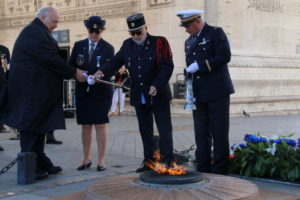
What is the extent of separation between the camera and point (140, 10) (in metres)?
14.6

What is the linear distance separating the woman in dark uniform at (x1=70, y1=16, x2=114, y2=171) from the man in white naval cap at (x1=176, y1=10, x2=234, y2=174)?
1.13 m

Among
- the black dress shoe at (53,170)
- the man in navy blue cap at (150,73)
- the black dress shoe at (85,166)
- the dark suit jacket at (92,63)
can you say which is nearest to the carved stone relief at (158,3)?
the dark suit jacket at (92,63)

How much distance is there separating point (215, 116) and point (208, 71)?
502mm

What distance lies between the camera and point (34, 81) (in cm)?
536

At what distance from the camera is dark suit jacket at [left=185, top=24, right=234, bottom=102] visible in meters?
5.30

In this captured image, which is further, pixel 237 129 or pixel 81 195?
pixel 237 129

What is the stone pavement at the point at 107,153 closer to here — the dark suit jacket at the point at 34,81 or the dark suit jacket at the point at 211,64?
the dark suit jacket at the point at 34,81

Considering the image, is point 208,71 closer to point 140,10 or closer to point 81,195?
point 81,195

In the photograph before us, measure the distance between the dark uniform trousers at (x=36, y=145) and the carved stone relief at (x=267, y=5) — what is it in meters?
10.3

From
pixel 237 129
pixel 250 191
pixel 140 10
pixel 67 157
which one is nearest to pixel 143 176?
pixel 250 191

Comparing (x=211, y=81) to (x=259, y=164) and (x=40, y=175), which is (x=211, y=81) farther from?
(x=40, y=175)

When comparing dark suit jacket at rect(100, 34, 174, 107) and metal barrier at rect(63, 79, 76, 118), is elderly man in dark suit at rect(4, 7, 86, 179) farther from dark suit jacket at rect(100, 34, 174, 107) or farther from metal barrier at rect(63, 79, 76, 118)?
metal barrier at rect(63, 79, 76, 118)

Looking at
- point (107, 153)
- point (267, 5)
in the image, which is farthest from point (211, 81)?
point (267, 5)

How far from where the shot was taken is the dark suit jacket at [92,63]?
598 centimetres
